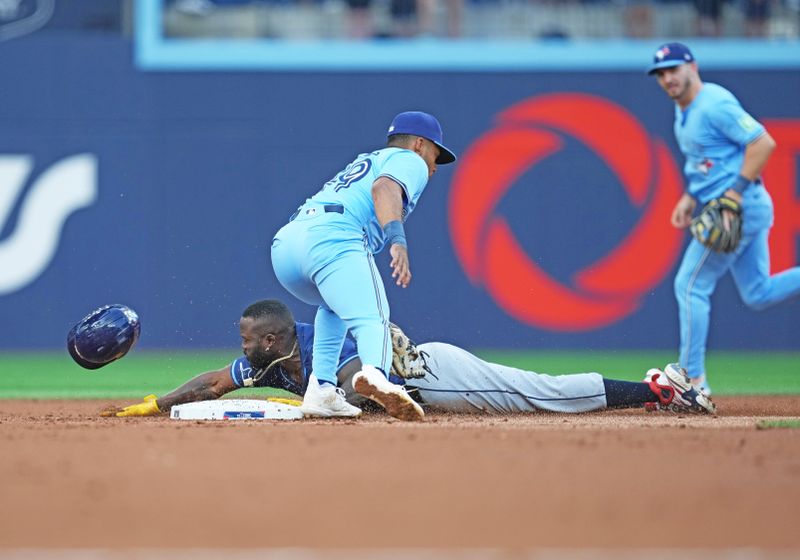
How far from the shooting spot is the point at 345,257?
6887 mm

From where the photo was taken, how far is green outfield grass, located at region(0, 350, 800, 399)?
34.2 feet

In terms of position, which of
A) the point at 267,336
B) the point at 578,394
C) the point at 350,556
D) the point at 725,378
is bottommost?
the point at 725,378

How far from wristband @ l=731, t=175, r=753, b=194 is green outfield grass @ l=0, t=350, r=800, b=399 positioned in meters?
2.02

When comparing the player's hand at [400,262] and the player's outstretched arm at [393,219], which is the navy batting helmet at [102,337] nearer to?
the player's outstretched arm at [393,219]

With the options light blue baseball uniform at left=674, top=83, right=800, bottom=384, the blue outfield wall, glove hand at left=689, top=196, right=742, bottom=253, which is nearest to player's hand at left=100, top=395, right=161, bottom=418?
light blue baseball uniform at left=674, top=83, right=800, bottom=384

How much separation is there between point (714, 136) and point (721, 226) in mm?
758

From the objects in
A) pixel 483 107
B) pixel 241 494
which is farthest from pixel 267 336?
pixel 483 107

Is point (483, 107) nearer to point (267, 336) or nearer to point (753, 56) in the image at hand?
point (753, 56)

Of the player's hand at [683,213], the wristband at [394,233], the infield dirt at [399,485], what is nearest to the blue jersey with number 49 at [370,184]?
the wristband at [394,233]

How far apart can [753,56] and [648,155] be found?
5.54 ft

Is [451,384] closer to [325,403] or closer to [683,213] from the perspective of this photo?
[325,403]

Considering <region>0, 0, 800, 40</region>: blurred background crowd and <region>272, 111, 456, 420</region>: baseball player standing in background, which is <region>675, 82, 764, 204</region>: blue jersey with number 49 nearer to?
<region>272, 111, 456, 420</region>: baseball player standing in background

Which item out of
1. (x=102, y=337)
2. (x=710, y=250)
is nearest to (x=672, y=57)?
(x=710, y=250)

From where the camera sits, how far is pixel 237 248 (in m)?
13.9
